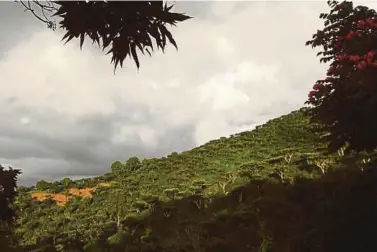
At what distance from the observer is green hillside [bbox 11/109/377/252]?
24.4 ft

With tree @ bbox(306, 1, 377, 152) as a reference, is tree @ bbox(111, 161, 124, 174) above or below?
above

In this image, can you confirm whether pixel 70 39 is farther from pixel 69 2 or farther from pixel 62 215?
pixel 62 215

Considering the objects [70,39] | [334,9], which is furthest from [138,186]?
[70,39]

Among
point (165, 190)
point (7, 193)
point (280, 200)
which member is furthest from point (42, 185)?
point (280, 200)

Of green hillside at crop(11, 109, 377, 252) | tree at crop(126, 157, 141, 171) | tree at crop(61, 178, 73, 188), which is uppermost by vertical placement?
tree at crop(126, 157, 141, 171)

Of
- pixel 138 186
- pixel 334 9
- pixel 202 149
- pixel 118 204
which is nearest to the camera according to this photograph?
pixel 334 9

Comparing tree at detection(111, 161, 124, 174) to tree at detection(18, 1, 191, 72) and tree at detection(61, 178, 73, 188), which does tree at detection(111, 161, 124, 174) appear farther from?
tree at detection(18, 1, 191, 72)

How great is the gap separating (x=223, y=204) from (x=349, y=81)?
650 centimetres

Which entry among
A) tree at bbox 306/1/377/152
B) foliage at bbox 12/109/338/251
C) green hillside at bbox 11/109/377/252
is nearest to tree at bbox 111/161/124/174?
foliage at bbox 12/109/338/251

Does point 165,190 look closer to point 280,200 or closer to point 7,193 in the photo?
point 7,193

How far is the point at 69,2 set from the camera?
15.2ft

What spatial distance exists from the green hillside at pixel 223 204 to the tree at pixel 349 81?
67cm

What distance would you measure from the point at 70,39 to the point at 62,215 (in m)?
23.5

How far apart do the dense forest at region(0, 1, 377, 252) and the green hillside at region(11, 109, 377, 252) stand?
0.08ft
